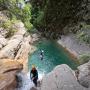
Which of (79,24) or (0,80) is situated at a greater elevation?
(79,24)

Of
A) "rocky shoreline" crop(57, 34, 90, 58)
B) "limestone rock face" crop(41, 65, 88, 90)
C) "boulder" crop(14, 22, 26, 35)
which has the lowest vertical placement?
"rocky shoreline" crop(57, 34, 90, 58)

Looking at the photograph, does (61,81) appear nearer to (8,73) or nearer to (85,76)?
(85,76)

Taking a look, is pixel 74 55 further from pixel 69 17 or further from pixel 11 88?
pixel 69 17

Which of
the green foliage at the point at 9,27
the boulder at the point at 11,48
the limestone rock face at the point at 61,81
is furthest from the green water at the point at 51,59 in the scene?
the limestone rock face at the point at 61,81

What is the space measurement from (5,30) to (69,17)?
15.7m

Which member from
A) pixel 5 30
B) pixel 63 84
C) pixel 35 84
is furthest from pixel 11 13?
pixel 63 84

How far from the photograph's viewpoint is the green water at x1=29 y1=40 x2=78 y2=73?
35606 mm

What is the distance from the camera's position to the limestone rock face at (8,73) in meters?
18.5

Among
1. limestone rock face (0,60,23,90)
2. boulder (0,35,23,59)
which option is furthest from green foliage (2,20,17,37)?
limestone rock face (0,60,23,90)

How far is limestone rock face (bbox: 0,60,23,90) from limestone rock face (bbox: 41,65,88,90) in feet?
7.82

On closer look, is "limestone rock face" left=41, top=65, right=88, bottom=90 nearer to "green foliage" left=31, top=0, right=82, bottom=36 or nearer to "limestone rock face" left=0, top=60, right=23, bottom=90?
"limestone rock face" left=0, top=60, right=23, bottom=90

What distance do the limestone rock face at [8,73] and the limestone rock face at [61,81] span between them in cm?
238

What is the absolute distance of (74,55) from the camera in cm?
4509

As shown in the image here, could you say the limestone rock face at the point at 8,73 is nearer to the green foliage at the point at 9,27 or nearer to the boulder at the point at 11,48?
the boulder at the point at 11,48
